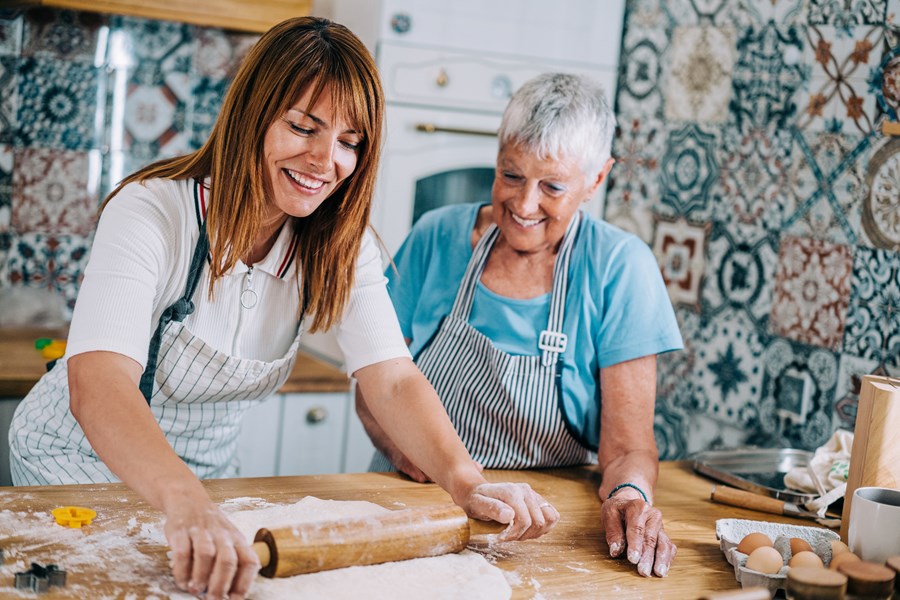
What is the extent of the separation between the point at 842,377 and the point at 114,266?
1412mm

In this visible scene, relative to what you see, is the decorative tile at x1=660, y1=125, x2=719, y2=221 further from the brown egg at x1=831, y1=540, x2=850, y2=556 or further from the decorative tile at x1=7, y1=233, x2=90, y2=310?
the decorative tile at x1=7, y1=233, x2=90, y2=310

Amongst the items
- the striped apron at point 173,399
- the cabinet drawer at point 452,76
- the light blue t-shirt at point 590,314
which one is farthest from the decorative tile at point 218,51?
the striped apron at point 173,399

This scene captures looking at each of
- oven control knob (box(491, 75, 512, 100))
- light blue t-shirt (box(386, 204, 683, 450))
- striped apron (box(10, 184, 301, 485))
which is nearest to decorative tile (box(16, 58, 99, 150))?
oven control knob (box(491, 75, 512, 100))

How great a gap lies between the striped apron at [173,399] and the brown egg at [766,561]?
2.34ft

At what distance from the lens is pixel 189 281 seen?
1.37 meters

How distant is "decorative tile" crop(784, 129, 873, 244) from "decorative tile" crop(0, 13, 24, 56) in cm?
186

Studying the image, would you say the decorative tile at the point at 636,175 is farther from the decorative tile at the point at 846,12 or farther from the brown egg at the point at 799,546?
the brown egg at the point at 799,546

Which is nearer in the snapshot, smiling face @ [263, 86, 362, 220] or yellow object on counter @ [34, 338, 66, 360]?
smiling face @ [263, 86, 362, 220]

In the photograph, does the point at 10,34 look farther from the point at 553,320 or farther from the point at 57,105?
the point at 553,320

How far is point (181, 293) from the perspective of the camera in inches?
54.2

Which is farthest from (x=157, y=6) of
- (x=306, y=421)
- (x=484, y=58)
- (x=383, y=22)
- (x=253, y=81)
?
(x=253, y=81)

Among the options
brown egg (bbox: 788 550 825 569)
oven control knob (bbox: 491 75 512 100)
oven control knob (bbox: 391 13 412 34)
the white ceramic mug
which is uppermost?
oven control knob (bbox: 391 13 412 34)

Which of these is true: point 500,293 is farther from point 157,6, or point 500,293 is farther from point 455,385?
point 157,6

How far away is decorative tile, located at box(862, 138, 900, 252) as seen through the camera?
6.08 feet
